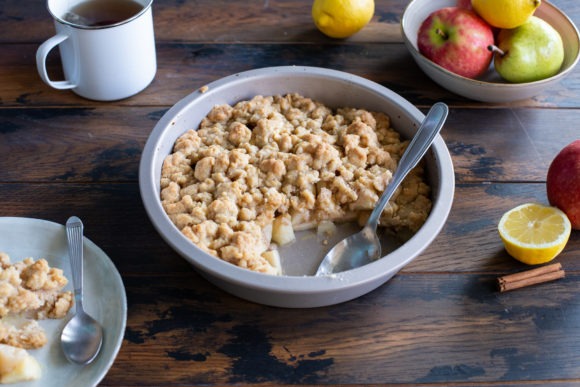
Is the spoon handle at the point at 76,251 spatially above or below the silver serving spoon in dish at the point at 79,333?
above

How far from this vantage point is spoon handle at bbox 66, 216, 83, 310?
38.7 inches

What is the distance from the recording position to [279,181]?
3.65 ft

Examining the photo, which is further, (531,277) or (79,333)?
(531,277)

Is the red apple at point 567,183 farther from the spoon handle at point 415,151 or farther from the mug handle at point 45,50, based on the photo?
the mug handle at point 45,50

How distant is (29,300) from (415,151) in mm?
638

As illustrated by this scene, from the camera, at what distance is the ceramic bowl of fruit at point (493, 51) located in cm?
131

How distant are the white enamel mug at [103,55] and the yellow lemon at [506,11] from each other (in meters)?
0.65

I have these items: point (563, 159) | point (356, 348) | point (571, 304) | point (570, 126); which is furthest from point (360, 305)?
point (570, 126)

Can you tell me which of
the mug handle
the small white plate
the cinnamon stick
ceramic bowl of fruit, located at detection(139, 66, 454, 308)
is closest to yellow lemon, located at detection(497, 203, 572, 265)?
the cinnamon stick

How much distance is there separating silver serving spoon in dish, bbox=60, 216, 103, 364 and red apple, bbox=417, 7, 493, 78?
791 mm

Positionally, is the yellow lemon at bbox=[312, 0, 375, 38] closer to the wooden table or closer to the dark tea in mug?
the wooden table

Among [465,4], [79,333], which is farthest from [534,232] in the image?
[79,333]

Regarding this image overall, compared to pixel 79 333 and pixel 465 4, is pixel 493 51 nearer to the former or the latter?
pixel 465 4

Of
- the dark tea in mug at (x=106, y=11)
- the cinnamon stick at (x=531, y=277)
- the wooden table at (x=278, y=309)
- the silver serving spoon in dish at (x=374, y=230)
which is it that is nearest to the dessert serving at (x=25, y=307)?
the wooden table at (x=278, y=309)
